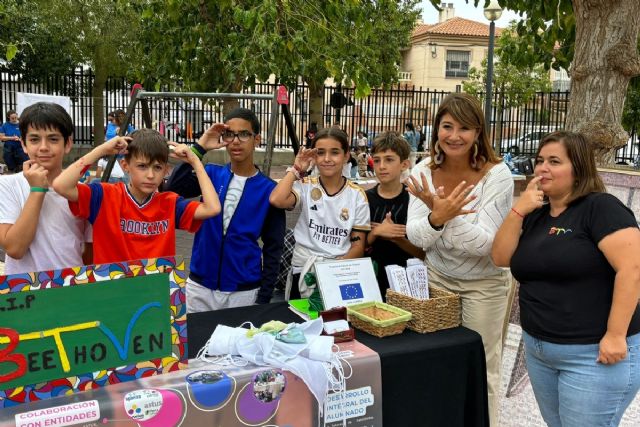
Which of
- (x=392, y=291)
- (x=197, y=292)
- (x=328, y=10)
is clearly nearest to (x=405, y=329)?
(x=392, y=291)

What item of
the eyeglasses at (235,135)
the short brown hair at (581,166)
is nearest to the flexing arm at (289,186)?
the eyeglasses at (235,135)

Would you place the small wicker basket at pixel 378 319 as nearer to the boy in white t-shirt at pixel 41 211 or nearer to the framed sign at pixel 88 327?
the framed sign at pixel 88 327

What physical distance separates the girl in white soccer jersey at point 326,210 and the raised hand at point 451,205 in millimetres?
551

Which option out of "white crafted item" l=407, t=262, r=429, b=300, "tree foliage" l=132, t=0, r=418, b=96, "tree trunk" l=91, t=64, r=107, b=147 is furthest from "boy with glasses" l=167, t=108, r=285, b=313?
"tree trunk" l=91, t=64, r=107, b=147

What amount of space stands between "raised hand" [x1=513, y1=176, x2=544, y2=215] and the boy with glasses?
1.17 metres

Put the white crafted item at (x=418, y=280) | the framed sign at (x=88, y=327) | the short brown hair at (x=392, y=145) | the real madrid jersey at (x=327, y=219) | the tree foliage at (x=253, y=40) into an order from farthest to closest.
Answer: the tree foliage at (x=253, y=40) < the short brown hair at (x=392, y=145) < the real madrid jersey at (x=327, y=219) < the white crafted item at (x=418, y=280) < the framed sign at (x=88, y=327)

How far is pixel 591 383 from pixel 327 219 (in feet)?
4.45

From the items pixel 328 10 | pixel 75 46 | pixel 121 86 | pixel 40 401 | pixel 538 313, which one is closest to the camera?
pixel 40 401

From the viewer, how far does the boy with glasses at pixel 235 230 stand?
2.79m

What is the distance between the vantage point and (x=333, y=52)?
19.7 ft

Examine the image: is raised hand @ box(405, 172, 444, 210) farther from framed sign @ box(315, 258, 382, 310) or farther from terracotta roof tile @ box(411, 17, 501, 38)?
terracotta roof tile @ box(411, 17, 501, 38)

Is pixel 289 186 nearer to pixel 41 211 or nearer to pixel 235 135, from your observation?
pixel 235 135

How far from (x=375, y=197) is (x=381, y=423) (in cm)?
127

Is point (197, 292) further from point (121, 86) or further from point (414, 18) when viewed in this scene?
point (414, 18)
